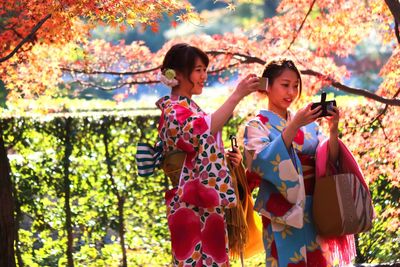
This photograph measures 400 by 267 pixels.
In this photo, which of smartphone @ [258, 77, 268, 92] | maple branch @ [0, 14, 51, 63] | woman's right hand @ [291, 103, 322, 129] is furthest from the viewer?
maple branch @ [0, 14, 51, 63]

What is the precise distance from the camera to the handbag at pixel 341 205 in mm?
4059

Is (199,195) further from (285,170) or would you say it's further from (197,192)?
(285,170)

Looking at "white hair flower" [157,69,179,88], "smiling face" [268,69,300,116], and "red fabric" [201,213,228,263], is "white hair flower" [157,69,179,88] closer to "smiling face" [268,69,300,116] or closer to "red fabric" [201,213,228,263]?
"smiling face" [268,69,300,116]

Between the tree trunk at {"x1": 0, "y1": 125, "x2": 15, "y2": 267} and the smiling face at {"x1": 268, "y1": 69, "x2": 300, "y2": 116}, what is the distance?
7.41ft

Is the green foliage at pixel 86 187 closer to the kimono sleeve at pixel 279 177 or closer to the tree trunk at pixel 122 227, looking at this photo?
the tree trunk at pixel 122 227

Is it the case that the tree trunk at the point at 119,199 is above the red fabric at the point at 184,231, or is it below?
above

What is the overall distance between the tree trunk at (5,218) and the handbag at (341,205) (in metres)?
2.51

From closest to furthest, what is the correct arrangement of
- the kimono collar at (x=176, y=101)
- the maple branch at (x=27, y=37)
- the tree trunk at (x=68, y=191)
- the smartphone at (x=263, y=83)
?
the smartphone at (x=263, y=83)
the kimono collar at (x=176, y=101)
the maple branch at (x=27, y=37)
the tree trunk at (x=68, y=191)

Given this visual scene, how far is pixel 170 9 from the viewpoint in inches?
194

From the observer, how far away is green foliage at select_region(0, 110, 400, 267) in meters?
7.24

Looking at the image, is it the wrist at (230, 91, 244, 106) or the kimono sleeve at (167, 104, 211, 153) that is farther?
the kimono sleeve at (167, 104, 211, 153)

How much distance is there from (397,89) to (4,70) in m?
2.79

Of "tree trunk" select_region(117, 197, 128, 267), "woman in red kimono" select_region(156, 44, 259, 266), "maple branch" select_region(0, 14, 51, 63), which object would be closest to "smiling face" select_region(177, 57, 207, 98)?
"woman in red kimono" select_region(156, 44, 259, 266)

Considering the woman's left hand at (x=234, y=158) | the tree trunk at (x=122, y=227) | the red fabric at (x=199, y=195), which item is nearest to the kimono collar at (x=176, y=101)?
the woman's left hand at (x=234, y=158)
